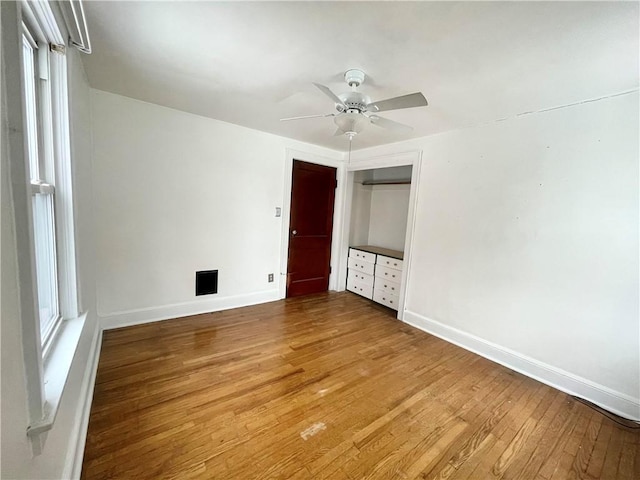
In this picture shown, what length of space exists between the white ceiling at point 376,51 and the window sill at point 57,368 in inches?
64.2

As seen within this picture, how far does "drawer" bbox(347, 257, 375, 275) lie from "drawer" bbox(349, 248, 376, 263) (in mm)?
45

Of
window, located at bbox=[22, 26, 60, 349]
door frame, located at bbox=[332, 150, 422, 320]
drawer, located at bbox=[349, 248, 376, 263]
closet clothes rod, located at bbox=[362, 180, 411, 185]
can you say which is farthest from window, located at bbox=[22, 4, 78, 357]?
closet clothes rod, located at bbox=[362, 180, 411, 185]

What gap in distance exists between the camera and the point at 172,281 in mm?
2941

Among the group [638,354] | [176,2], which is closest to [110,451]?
[176,2]

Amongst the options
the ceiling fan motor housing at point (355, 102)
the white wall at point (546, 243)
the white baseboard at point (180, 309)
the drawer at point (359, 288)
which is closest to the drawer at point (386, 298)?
the drawer at point (359, 288)

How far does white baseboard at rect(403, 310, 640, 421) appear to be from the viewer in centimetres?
194

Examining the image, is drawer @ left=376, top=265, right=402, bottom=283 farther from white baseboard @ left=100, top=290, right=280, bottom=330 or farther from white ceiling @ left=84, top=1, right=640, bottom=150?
white ceiling @ left=84, top=1, right=640, bottom=150

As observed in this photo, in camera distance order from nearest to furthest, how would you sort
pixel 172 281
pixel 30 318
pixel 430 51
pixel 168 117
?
pixel 30 318 → pixel 430 51 → pixel 168 117 → pixel 172 281

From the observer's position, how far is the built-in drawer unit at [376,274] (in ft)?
12.0

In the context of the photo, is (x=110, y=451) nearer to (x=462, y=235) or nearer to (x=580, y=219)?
(x=462, y=235)

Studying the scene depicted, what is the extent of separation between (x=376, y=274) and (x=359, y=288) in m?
0.45

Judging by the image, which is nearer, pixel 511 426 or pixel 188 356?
pixel 511 426

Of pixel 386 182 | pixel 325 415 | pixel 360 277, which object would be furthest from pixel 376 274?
pixel 325 415

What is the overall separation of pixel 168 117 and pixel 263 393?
2715mm
